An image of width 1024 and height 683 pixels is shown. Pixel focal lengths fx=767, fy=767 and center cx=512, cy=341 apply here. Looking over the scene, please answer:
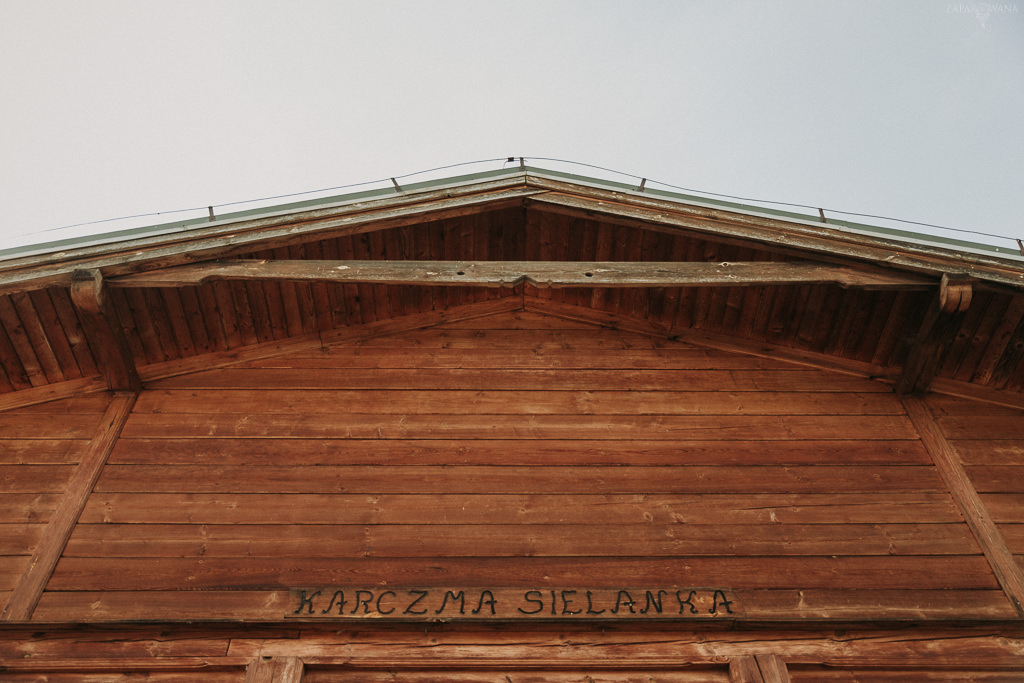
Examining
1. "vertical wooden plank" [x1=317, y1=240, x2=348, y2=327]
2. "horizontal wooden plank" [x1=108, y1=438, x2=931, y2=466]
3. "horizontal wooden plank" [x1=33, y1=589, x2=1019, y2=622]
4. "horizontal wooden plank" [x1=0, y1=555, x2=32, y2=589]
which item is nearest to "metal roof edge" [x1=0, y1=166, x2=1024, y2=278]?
"vertical wooden plank" [x1=317, y1=240, x2=348, y2=327]

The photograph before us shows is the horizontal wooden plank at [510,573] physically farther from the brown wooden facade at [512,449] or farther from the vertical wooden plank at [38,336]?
the vertical wooden plank at [38,336]

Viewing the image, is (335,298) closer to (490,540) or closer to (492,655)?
(490,540)

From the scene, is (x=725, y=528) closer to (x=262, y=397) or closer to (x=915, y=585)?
(x=915, y=585)

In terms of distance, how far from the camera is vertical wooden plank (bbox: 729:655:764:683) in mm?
4402

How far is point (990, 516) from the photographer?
17.7 ft

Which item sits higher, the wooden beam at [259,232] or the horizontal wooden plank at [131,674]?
the wooden beam at [259,232]

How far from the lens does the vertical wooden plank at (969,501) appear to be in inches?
197

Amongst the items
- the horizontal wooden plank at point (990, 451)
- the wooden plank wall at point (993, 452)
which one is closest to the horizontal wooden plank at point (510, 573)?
the wooden plank wall at point (993, 452)

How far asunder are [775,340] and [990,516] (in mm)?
2077

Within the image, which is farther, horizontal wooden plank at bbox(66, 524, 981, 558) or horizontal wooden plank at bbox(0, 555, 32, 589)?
horizontal wooden plank at bbox(66, 524, 981, 558)

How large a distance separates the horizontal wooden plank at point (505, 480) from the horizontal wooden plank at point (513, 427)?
0.32 metres

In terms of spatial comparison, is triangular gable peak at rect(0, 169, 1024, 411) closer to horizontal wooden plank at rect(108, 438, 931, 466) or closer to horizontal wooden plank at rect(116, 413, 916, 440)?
horizontal wooden plank at rect(116, 413, 916, 440)

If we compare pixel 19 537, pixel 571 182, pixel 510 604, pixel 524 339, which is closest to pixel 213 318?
pixel 19 537

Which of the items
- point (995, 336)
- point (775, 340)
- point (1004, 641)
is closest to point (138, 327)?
point (775, 340)
